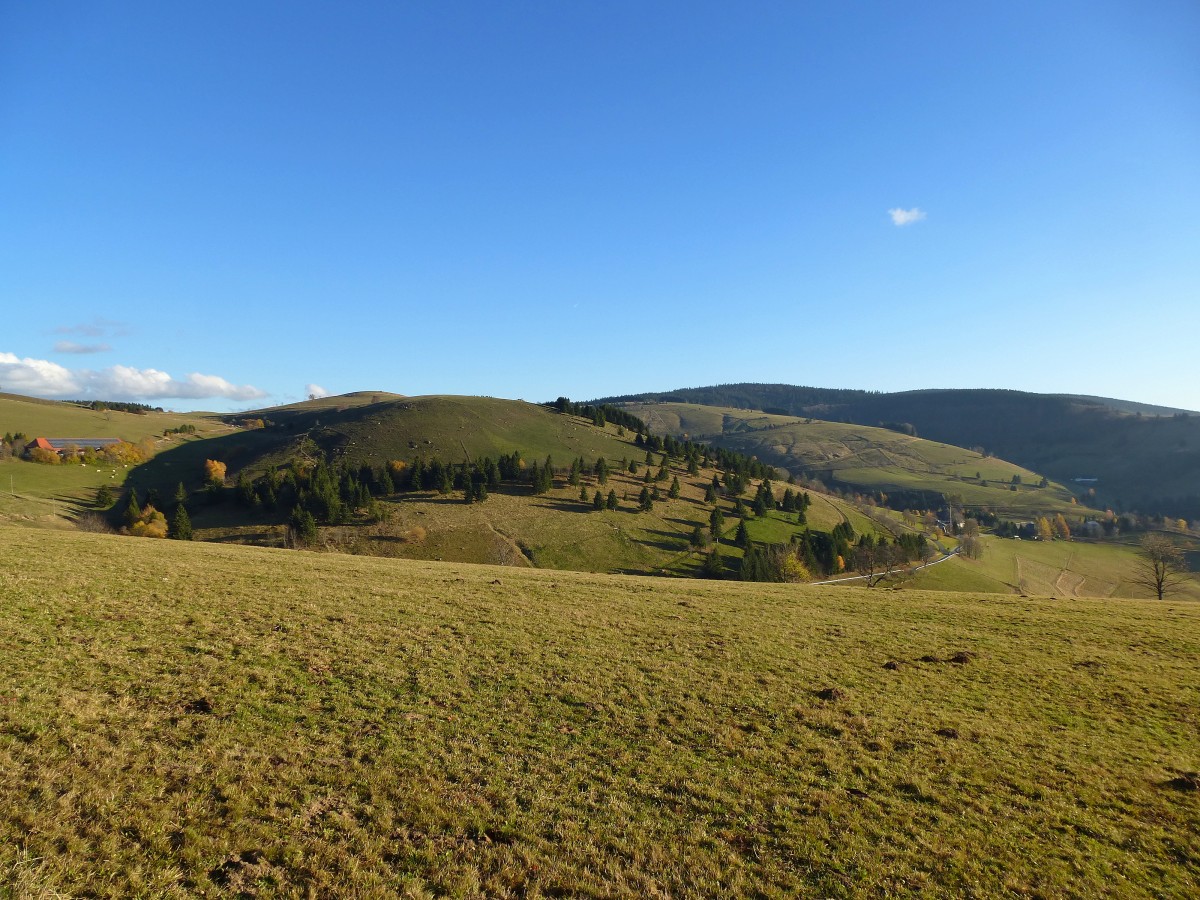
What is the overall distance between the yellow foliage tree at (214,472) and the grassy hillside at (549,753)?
13089 centimetres

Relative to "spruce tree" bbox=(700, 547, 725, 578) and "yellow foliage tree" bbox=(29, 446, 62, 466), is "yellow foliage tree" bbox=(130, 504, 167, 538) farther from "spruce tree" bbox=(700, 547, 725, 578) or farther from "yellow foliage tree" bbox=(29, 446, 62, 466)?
"spruce tree" bbox=(700, 547, 725, 578)

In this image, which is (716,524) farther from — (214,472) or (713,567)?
(214,472)

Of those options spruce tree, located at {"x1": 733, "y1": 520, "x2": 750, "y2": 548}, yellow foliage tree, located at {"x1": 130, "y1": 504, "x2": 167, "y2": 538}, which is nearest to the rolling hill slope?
spruce tree, located at {"x1": 733, "y1": 520, "x2": 750, "y2": 548}

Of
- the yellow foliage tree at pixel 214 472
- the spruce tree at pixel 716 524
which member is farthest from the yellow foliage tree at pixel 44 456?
the spruce tree at pixel 716 524

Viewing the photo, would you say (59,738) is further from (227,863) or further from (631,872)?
(631,872)

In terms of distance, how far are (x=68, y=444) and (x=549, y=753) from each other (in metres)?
221

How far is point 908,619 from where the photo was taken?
3127 centimetres

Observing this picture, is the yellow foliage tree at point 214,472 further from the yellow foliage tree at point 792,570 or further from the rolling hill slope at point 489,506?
the yellow foliage tree at point 792,570

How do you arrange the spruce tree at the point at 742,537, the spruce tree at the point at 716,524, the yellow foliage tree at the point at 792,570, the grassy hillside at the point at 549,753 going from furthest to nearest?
the spruce tree at the point at 742,537 < the spruce tree at the point at 716,524 < the yellow foliage tree at the point at 792,570 < the grassy hillside at the point at 549,753

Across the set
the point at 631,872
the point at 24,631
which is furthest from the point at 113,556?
the point at 631,872

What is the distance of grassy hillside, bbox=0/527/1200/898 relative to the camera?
9.77m

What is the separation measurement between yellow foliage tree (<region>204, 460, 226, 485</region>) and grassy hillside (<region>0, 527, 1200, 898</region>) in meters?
131

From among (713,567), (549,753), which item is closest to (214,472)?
(713,567)

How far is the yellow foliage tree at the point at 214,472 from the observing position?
13836 cm
